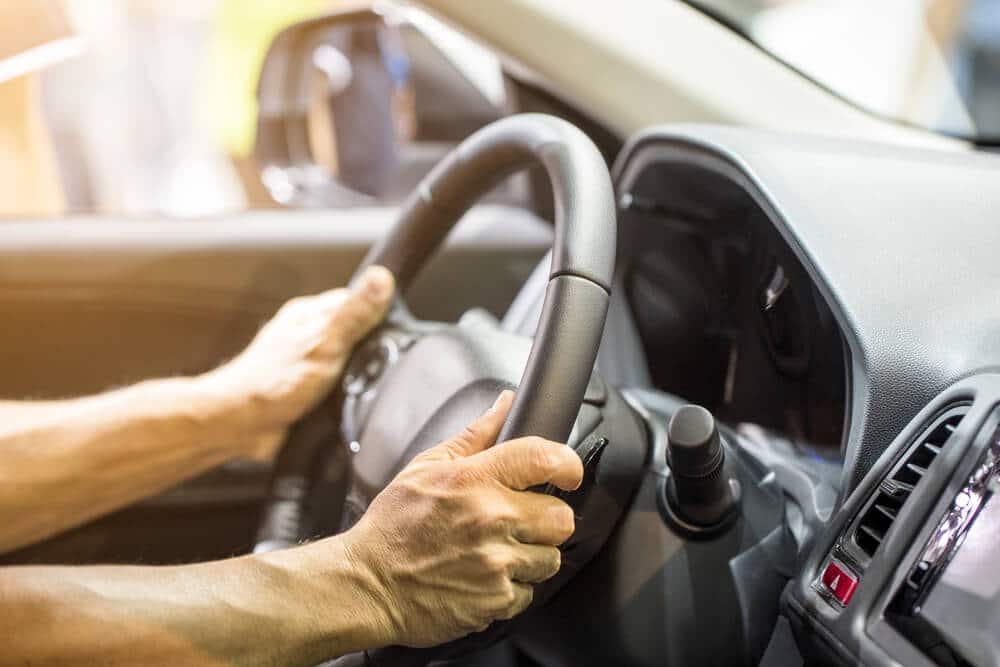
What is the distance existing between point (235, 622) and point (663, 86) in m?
0.88

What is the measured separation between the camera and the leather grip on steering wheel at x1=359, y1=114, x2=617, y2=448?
2.52 ft

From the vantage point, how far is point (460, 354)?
1052mm

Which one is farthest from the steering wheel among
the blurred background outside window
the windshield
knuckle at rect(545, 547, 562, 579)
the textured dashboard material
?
the windshield

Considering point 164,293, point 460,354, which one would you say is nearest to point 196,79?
point 164,293

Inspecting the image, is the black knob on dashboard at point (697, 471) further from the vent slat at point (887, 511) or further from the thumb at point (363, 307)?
the thumb at point (363, 307)

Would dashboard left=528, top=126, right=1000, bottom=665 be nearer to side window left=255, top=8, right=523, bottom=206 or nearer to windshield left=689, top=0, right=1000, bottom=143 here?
windshield left=689, top=0, right=1000, bottom=143

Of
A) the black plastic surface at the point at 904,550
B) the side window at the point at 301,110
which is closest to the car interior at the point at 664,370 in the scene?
the black plastic surface at the point at 904,550

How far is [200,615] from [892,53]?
113 centimetres

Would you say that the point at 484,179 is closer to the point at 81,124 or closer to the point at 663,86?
the point at 663,86

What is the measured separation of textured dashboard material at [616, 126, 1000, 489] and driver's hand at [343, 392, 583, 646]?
292 mm

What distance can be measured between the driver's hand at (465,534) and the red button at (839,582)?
0.22 metres

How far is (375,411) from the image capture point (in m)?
1.14

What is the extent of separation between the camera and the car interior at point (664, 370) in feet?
2.61

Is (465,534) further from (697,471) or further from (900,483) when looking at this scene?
(900,483)
